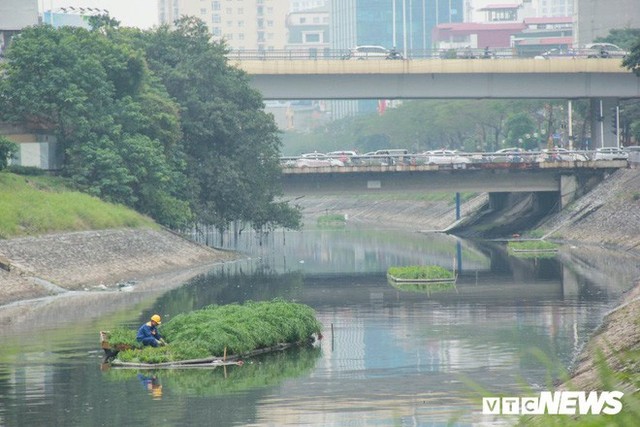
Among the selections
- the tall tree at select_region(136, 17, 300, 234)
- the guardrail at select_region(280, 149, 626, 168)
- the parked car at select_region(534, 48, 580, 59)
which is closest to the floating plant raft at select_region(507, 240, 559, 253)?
the guardrail at select_region(280, 149, 626, 168)

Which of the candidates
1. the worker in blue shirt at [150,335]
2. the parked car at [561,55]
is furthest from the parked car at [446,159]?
the worker in blue shirt at [150,335]

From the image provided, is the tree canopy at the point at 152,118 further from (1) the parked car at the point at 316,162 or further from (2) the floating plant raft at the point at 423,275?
(2) the floating plant raft at the point at 423,275

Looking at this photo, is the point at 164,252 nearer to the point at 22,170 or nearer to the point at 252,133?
the point at 22,170

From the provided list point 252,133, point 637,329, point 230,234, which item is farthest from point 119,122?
point 637,329

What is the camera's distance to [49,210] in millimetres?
89750

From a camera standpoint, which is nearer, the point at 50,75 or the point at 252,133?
the point at 50,75

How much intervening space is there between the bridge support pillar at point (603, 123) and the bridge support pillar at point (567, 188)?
693cm

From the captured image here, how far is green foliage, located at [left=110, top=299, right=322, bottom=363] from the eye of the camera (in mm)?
47031

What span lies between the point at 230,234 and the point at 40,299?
2924 inches

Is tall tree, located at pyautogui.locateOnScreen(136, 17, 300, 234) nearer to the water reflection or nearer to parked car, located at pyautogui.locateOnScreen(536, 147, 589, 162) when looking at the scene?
parked car, located at pyautogui.locateOnScreen(536, 147, 589, 162)

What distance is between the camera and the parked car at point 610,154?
415 ft

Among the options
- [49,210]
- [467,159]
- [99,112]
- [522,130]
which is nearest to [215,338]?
[49,210]

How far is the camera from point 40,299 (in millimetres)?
75188
